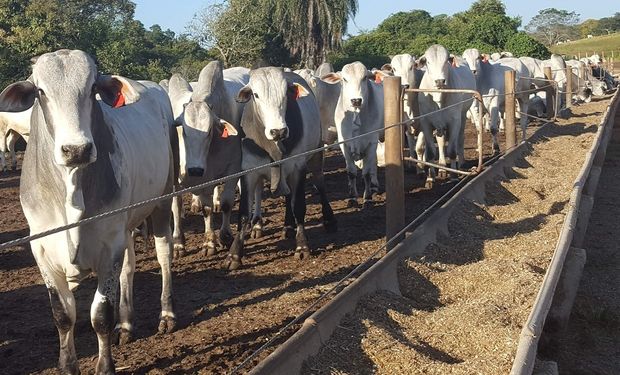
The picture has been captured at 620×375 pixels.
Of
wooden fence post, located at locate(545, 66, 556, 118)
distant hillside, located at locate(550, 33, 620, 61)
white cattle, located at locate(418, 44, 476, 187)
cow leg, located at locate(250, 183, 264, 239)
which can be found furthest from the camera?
distant hillside, located at locate(550, 33, 620, 61)

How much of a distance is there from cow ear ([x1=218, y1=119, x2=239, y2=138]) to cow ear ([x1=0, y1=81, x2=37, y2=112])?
9.21 ft

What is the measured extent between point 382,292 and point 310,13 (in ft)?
111

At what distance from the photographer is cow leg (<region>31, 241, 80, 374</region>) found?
428cm

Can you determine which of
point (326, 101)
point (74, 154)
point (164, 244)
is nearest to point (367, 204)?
point (326, 101)

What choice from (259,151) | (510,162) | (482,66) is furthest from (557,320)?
(482,66)

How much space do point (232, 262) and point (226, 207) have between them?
863 mm

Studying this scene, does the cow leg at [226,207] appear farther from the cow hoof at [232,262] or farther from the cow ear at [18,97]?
the cow ear at [18,97]

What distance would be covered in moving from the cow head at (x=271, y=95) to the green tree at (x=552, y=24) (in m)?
113

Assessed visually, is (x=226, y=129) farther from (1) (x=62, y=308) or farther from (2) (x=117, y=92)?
(1) (x=62, y=308)

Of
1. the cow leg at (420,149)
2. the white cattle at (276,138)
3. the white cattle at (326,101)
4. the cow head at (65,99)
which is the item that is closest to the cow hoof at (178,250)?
the white cattle at (276,138)

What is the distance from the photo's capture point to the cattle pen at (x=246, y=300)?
429 centimetres

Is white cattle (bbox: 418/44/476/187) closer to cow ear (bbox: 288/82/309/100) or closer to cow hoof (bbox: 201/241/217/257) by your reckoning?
cow ear (bbox: 288/82/309/100)

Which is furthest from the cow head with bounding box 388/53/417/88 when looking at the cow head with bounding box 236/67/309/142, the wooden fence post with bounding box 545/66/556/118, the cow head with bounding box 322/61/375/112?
the wooden fence post with bounding box 545/66/556/118

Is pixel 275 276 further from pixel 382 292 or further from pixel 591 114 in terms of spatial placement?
pixel 591 114
